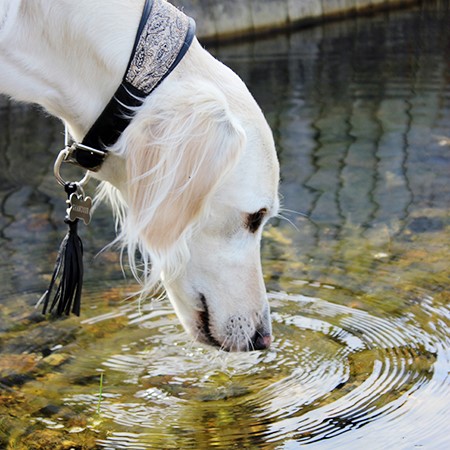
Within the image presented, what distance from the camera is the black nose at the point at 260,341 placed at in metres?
3.25

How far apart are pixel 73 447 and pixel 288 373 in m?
0.82

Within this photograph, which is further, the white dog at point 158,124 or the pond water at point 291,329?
the pond water at point 291,329

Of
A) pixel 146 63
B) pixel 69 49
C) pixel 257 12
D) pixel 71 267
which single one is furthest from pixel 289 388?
pixel 257 12

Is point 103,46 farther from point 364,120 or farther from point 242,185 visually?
point 364,120

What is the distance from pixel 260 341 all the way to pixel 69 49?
1111 millimetres

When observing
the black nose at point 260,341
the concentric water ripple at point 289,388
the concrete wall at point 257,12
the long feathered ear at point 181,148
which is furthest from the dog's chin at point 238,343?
the concrete wall at point 257,12

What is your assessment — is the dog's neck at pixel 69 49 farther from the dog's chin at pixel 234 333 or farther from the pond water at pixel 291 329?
the pond water at pixel 291 329

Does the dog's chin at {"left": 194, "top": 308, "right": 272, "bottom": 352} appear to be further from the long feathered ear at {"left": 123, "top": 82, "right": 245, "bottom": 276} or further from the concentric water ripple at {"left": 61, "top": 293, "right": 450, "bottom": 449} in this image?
the long feathered ear at {"left": 123, "top": 82, "right": 245, "bottom": 276}

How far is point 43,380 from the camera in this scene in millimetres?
3535

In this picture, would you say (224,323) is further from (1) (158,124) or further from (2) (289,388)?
(1) (158,124)

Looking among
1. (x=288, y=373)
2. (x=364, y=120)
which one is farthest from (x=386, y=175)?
(x=288, y=373)

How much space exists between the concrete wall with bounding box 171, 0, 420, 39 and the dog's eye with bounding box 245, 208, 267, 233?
665 cm

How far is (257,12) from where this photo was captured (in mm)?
10422

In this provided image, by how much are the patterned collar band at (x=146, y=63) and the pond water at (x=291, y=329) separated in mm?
973
